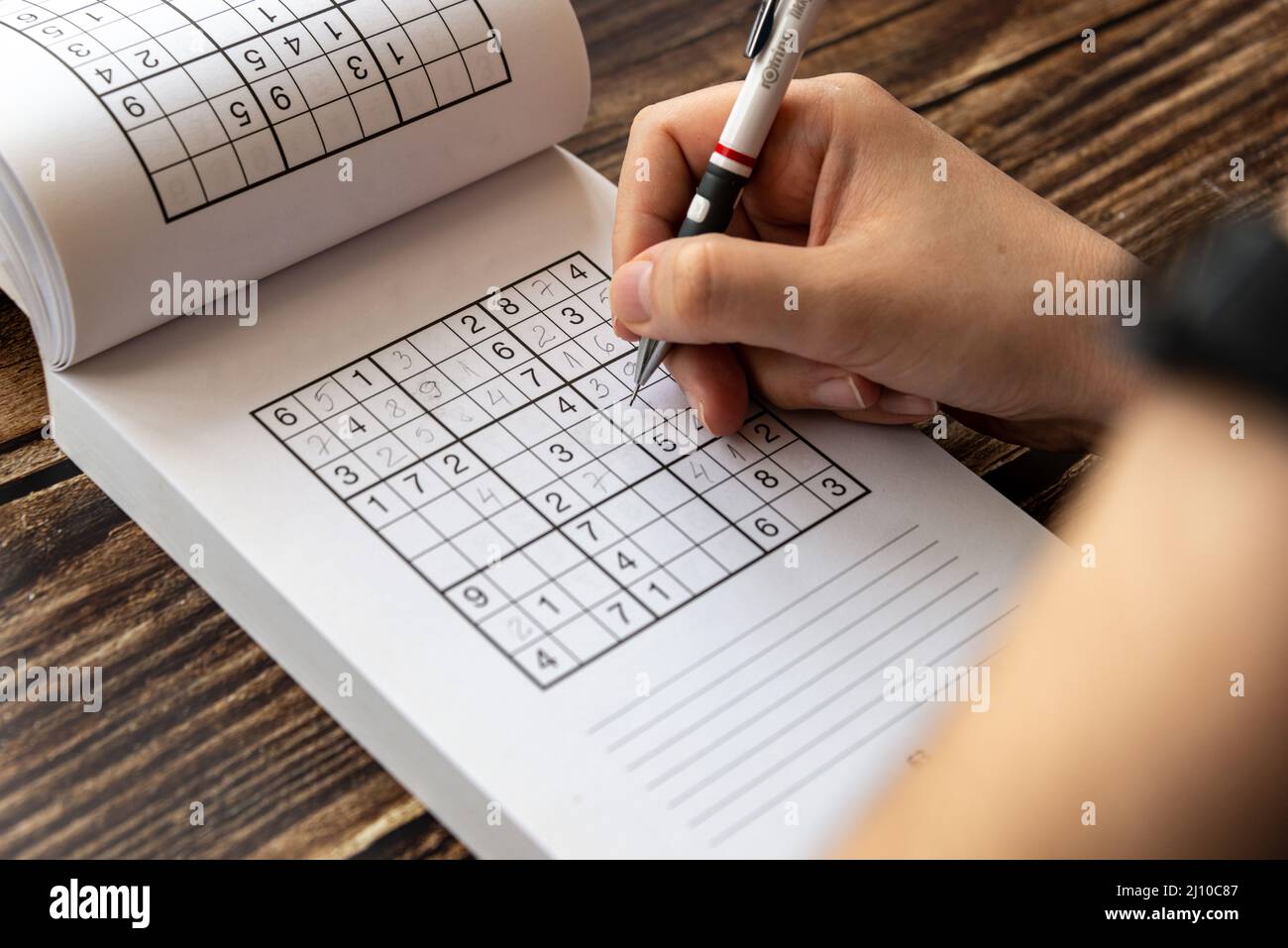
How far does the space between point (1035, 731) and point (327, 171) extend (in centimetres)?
54

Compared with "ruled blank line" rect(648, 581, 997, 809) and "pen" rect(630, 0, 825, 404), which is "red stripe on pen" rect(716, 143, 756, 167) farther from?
"ruled blank line" rect(648, 581, 997, 809)


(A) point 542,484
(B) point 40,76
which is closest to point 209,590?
(A) point 542,484

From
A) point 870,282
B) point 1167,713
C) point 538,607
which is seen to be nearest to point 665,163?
point 870,282

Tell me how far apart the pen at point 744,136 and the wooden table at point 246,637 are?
0.71 feet

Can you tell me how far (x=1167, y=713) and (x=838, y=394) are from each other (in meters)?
Result: 0.26

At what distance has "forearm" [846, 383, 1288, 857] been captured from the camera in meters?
A: 0.58

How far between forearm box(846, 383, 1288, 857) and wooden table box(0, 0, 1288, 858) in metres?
0.17

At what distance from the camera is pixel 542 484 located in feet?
2.44

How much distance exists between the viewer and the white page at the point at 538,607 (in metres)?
0.62

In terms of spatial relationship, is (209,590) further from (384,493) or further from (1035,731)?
(1035,731)

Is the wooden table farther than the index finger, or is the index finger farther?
the index finger

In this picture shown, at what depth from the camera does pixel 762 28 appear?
765mm

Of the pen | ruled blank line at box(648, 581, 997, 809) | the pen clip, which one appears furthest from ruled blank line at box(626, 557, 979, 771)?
the pen clip

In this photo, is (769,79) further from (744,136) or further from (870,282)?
(870,282)
